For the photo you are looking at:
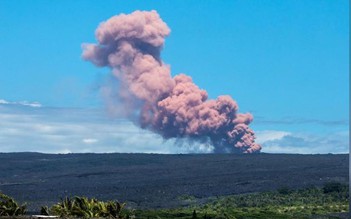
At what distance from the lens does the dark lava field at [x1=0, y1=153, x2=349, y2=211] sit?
112125 mm

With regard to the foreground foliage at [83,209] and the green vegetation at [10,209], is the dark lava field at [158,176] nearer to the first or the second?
the foreground foliage at [83,209]

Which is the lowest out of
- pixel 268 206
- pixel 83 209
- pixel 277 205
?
pixel 83 209

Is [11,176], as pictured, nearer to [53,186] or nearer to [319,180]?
[53,186]

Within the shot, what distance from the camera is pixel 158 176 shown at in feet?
479

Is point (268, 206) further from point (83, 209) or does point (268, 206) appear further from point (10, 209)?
point (10, 209)

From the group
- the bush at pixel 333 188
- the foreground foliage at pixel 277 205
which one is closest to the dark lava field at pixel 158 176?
the foreground foliage at pixel 277 205

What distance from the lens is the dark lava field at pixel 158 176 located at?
11212 cm

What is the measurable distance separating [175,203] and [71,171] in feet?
230

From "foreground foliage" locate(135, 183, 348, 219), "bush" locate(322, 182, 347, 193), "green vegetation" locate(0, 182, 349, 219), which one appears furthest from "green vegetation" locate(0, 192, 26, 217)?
"bush" locate(322, 182, 347, 193)

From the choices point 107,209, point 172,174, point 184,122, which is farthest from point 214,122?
point 107,209

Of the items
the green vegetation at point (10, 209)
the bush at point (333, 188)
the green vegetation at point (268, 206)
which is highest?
the bush at point (333, 188)

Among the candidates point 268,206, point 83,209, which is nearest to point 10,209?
point 83,209

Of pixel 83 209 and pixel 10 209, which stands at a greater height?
pixel 83 209

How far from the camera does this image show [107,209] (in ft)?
109
